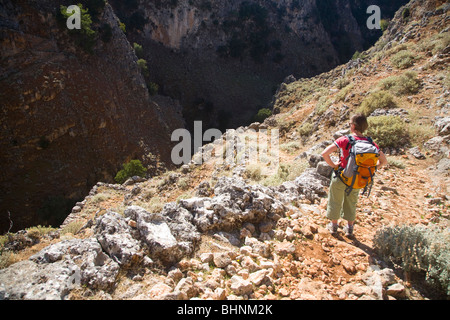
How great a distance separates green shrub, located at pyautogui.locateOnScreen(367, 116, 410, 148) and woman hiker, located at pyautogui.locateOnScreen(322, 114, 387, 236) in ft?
12.3

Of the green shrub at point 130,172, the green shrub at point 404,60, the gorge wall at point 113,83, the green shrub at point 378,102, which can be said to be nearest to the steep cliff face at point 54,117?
the gorge wall at point 113,83

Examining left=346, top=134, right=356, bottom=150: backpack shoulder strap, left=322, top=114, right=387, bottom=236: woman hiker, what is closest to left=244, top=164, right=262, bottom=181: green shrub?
left=322, top=114, right=387, bottom=236: woman hiker

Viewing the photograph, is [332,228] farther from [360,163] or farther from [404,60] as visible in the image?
[404,60]

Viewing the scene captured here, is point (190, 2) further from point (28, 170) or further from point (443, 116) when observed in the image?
point (443, 116)

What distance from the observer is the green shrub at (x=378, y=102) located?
312 inches

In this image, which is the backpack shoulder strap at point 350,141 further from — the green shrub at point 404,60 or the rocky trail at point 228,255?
the green shrub at point 404,60

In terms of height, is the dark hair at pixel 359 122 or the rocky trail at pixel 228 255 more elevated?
the dark hair at pixel 359 122

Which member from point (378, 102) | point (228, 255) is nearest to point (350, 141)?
point (228, 255)

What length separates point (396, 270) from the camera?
2.91 m

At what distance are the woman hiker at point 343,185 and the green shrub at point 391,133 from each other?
3738 millimetres

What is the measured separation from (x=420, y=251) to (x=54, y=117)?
58.8 ft

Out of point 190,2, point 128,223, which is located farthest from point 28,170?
point 190,2

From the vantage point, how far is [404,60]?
1008cm

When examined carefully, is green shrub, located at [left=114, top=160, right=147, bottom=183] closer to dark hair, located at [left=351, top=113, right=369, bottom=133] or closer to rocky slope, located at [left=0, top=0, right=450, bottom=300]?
rocky slope, located at [left=0, top=0, right=450, bottom=300]
